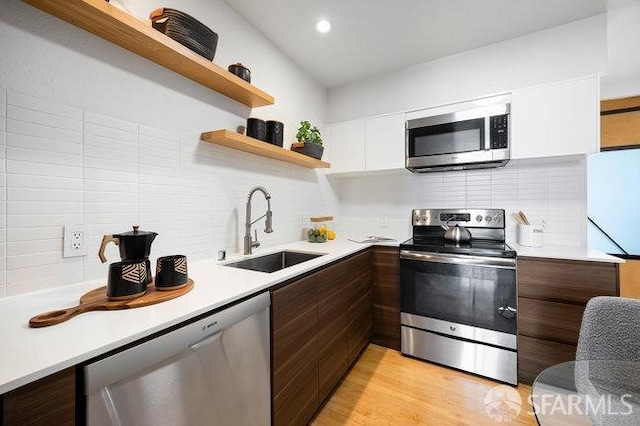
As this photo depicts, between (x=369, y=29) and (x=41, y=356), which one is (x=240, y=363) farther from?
(x=369, y=29)

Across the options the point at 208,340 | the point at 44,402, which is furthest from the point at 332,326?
the point at 44,402

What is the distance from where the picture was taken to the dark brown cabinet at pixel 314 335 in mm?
1160

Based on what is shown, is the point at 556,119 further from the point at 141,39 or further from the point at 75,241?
the point at 75,241

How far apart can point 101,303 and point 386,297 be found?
189 cm

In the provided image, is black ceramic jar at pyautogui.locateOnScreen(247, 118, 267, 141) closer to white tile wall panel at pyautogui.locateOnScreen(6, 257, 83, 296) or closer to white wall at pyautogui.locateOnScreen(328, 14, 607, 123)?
white tile wall panel at pyautogui.locateOnScreen(6, 257, 83, 296)

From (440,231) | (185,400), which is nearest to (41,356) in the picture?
(185,400)

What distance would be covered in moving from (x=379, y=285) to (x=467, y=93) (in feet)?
5.99

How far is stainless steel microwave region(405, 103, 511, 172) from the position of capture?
1960mm

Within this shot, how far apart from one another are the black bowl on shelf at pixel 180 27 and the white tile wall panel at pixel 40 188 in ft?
1.79

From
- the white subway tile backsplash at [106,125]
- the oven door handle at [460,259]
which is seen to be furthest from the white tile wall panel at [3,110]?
the oven door handle at [460,259]

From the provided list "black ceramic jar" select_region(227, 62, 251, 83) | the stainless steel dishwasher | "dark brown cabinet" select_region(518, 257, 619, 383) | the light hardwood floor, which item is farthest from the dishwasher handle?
"dark brown cabinet" select_region(518, 257, 619, 383)

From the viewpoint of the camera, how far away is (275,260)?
1896mm

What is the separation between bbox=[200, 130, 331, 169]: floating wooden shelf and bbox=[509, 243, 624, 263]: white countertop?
1673 millimetres

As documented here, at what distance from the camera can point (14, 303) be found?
870mm
